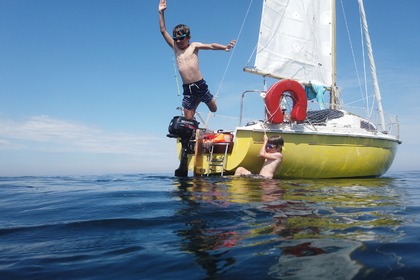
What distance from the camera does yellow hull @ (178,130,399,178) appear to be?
7062 mm

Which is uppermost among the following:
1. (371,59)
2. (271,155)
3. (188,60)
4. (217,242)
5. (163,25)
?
(371,59)

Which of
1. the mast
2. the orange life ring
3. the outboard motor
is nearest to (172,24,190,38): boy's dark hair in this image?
the outboard motor

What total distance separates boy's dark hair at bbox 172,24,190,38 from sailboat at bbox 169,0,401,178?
1725 mm

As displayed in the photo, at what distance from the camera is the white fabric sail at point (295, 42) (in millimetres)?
10484

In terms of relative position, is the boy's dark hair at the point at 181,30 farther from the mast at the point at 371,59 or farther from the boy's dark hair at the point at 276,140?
the mast at the point at 371,59

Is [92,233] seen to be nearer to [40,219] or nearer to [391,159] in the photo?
[40,219]

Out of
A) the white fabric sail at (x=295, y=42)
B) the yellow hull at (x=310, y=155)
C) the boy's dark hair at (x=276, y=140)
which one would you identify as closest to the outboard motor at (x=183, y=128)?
the yellow hull at (x=310, y=155)

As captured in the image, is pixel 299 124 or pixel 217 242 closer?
pixel 217 242

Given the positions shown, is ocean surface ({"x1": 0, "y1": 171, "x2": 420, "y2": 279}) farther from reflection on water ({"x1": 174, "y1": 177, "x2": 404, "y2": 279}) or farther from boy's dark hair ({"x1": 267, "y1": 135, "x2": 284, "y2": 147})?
boy's dark hair ({"x1": 267, "y1": 135, "x2": 284, "y2": 147})

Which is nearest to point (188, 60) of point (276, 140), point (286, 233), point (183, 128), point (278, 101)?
point (183, 128)

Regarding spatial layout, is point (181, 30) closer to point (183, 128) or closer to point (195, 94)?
point (195, 94)

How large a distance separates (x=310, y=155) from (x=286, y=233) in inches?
223

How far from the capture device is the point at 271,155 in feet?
22.4

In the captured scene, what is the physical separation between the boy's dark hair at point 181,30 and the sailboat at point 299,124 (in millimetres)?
1725
